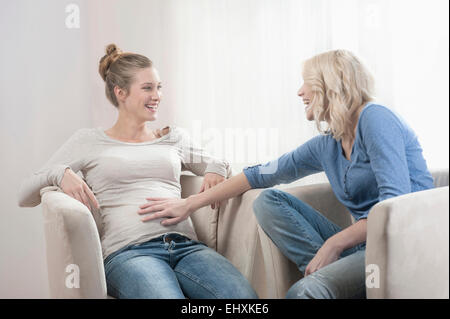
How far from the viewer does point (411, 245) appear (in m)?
1.16

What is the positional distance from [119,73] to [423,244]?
114 centimetres

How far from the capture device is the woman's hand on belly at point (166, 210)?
1.54m

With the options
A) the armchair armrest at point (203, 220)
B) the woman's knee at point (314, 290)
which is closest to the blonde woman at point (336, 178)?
the woman's knee at point (314, 290)

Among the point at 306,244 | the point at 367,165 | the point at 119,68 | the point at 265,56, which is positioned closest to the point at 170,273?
the point at 306,244

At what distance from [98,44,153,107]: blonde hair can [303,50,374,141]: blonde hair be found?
0.64 meters

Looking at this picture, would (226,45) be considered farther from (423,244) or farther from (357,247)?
(423,244)

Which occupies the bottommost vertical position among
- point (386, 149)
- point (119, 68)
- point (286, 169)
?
point (286, 169)

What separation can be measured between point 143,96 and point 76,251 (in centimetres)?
67

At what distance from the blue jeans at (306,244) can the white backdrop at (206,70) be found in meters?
0.80

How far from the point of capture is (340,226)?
169 cm

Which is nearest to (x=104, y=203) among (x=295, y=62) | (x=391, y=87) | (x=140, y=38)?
(x=140, y=38)

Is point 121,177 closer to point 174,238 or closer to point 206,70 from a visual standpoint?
point 174,238

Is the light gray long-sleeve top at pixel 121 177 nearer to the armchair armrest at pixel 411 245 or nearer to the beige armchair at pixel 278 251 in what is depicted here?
the beige armchair at pixel 278 251

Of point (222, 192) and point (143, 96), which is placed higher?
point (143, 96)
